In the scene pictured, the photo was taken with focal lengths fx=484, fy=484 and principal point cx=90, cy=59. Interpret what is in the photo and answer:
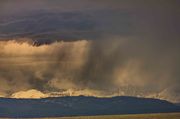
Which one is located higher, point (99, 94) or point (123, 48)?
point (123, 48)

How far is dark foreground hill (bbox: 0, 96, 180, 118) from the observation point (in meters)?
7.52

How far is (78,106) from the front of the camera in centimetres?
755

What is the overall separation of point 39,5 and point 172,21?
218cm

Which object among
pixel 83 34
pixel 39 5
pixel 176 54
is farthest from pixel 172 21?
pixel 39 5

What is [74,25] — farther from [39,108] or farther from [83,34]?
[39,108]

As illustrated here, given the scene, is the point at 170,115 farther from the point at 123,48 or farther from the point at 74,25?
the point at 74,25

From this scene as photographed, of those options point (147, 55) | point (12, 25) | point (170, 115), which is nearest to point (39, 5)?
point (12, 25)

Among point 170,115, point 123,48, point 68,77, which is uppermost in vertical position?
point 123,48

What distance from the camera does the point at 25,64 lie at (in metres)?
7.66

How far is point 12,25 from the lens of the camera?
25.4ft

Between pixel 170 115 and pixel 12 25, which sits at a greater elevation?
pixel 12 25

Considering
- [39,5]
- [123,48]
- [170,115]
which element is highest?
[39,5]

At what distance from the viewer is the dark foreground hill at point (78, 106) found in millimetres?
7516

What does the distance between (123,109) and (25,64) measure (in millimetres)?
1701
